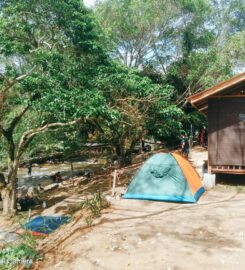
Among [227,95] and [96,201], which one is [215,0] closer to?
[227,95]

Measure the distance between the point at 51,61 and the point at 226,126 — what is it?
798 cm

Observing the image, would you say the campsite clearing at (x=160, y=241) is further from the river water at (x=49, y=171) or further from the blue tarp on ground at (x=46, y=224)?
the river water at (x=49, y=171)

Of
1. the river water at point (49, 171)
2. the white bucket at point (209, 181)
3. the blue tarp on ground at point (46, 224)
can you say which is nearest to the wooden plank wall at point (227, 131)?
the white bucket at point (209, 181)

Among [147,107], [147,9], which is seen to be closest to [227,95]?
[147,107]

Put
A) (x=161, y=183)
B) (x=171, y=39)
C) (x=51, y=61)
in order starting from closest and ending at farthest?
(x=161, y=183), (x=51, y=61), (x=171, y=39)

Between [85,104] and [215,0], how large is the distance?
93.6ft

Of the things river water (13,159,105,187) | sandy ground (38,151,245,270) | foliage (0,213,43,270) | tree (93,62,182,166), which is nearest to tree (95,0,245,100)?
tree (93,62,182,166)

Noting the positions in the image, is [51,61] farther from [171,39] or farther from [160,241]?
[171,39]

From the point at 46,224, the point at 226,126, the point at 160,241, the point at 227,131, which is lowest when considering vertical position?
the point at 46,224

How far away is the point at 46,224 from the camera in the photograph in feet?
36.8

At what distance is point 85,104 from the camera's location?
37.7ft

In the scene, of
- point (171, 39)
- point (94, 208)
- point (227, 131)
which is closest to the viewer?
point (94, 208)

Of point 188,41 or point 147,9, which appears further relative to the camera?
point 188,41

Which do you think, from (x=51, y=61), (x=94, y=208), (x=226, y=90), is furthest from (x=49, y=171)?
(x=226, y=90)
